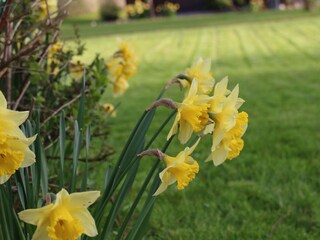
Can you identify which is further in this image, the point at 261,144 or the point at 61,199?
the point at 261,144

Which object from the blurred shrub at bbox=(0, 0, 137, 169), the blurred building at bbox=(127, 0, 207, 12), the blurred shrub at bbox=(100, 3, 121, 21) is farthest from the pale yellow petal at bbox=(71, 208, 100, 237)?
the blurred building at bbox=(127, 0, 207, 12)

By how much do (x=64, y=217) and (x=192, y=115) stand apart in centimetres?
43

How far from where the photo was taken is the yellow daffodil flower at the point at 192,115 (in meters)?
1.41

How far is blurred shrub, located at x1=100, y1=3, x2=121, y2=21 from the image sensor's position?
2736 cm

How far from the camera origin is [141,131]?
166 centimetres

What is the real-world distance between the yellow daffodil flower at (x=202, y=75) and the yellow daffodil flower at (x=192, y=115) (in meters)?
0.26

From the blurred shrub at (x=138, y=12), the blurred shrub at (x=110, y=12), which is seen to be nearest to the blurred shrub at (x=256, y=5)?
the blurred shrub at (x=138, y=12)

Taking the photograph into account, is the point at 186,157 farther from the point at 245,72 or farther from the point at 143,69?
the point at 143,69

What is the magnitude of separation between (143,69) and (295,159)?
5.78 m

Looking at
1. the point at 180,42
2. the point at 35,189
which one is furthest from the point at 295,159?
the point at 180,42

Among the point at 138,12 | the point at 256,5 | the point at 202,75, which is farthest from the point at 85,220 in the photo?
the point at 138,12

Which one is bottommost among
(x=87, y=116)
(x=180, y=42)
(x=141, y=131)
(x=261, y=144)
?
(x=180, y=42)

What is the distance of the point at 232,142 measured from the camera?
4.78ft

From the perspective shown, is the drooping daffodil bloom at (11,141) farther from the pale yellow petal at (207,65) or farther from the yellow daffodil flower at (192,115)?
the pale yellow petal at (207,65)
